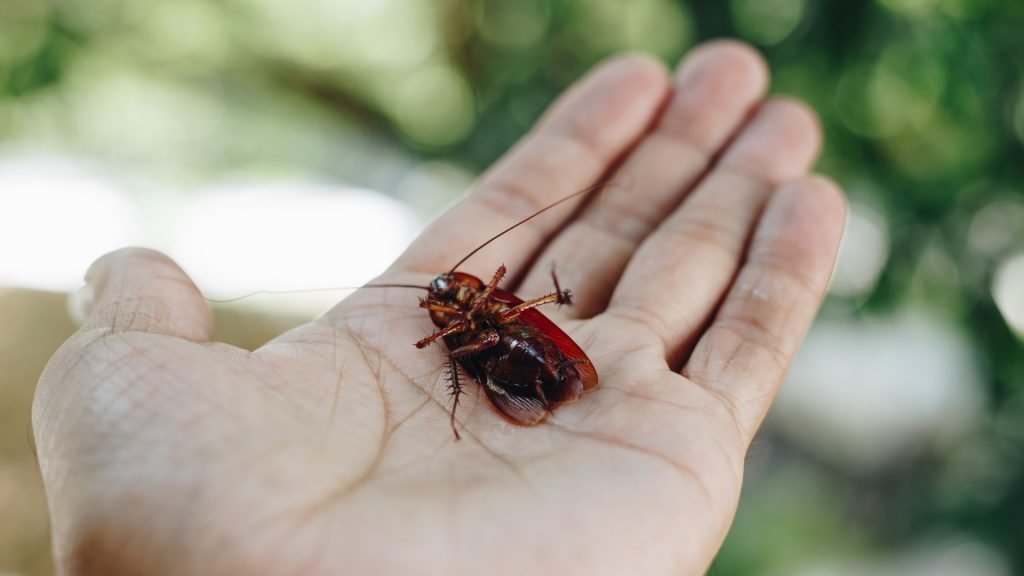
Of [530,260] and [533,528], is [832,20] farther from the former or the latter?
[533,528]

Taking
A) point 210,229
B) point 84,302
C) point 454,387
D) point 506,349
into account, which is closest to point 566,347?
point 506,349

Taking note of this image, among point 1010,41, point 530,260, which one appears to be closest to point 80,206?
point 530,260

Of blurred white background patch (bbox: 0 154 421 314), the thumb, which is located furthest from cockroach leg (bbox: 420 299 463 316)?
blurred white background patch (bbox: 0 154 421 314)

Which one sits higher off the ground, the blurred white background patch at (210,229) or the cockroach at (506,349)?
the cockroach at (506,349)

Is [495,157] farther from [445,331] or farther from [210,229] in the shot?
[210,229]

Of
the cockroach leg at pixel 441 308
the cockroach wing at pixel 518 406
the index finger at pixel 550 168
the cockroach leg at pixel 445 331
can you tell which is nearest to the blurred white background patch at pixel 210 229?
the index finger at pixel 550 168

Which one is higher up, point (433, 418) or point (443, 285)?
point (443, 285)

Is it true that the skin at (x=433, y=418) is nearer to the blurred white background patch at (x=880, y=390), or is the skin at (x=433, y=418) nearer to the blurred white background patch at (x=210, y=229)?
the blurred white background patch at (x=880, y=390)
